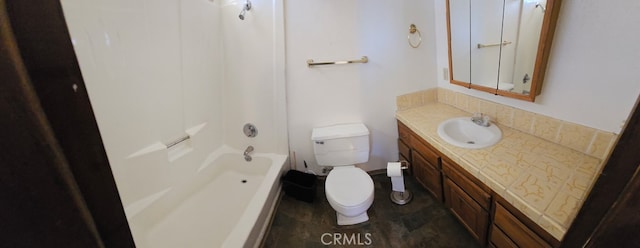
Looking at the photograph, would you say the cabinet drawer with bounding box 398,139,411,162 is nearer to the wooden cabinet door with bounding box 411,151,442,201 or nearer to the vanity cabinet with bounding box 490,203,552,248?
the wooden cabinet door with bounding box 411,151,442,201

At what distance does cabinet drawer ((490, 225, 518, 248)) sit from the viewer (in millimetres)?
1128

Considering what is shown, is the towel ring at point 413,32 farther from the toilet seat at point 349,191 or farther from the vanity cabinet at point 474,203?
the toilet seat at point 349,191

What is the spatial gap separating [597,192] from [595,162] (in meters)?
1.14

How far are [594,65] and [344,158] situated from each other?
1.60 meters

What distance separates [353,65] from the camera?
2.05 m

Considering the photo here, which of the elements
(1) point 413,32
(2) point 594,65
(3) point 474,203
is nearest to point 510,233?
(3) point 474,203

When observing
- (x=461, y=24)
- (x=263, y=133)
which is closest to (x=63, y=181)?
(x=263, y=133)

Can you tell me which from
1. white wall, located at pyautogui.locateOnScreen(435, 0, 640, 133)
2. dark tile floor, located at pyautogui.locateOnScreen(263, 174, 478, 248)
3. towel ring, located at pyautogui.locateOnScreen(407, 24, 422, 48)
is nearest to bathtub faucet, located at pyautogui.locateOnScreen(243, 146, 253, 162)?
dark tile floor, located at pyautogui.locateOnScreen(263, 174, 478, 248)

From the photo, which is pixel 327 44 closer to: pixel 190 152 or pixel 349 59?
pixel 349 59

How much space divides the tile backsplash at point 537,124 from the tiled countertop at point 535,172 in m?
0.04

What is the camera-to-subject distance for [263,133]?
217cm

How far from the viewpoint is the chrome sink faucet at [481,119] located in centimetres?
165

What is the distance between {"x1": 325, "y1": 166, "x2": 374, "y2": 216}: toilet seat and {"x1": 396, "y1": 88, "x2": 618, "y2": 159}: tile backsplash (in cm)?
87

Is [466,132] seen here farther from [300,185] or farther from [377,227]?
[300,185]
